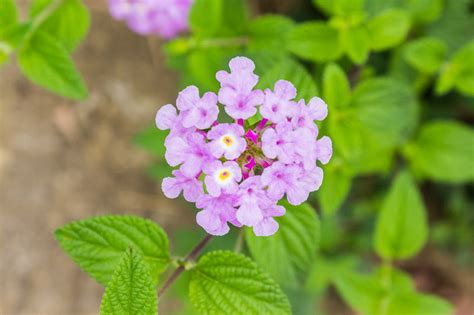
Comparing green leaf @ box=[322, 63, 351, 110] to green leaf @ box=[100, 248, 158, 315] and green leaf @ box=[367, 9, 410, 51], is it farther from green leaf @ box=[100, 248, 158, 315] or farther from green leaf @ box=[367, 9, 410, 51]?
green leaf @ box=[100, 248, 158, 315]

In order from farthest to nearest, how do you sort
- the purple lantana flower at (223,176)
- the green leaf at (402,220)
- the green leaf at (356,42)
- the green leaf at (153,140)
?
the green leaf at (153,140)
the green leaf at (402,220)
the green leaf at (356,42)
the purple lantana flower at (223,176)

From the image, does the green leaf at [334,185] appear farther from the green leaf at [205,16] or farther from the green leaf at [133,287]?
the green leaf at [133,287]

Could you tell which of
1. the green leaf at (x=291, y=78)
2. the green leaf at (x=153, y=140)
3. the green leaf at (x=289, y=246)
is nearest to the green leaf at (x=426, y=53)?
the green leaf at (x=291, y=78)

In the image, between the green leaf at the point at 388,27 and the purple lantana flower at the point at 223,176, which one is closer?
the purple lantana flower at the point at 223,176

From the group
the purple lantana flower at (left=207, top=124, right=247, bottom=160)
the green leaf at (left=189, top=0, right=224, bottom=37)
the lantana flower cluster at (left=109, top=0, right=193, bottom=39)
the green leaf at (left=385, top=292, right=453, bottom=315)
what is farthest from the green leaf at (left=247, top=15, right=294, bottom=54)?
the green leaf at (left=385, top=292, right=453, bottom=315)

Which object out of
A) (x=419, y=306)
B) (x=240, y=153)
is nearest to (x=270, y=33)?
(x=240, y=153)

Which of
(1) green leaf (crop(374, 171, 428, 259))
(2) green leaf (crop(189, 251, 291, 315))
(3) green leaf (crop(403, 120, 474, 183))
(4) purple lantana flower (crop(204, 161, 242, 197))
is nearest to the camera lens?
(4) purple lantana flower (crop(204, 161, 242, 197))
